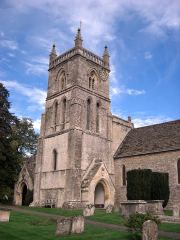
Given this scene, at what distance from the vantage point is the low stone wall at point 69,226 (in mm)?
14195

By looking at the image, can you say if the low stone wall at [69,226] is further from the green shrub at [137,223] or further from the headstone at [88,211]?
the headstone at [88,211]

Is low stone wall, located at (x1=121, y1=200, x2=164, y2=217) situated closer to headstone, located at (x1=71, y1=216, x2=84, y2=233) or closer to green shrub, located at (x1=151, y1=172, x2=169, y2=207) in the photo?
green shrub, located at (x1=151, y1=172, x2=169, y2=207)

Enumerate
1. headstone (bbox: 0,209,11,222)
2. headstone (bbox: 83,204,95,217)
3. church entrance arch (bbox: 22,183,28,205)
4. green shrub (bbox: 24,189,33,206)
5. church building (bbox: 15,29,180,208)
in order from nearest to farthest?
headstone (bbox: 0,209,11,222) → headstone (bbox: 83,204,95,217) → church building (bbox: 15,29,180,208) → green shrub (bbox: 24,189,33,206) → church entrance arch (bbox: 22,183,28,205)

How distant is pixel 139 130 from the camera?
3859cm

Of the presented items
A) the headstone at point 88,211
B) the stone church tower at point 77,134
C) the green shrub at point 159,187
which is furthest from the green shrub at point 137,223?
the stone church tower at point 77,134

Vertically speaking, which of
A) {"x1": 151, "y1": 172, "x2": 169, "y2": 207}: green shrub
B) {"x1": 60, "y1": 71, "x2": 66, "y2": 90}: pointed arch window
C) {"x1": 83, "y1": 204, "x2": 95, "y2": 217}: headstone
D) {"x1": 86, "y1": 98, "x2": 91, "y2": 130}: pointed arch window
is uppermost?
{"x1": 60, "y1": 71, "x2": 66, "y2": 90}: pointed arch window

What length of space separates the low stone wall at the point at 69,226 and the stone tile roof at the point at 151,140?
57.6 feet

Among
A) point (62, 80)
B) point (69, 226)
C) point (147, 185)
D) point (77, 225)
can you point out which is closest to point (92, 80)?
point (62, 80)

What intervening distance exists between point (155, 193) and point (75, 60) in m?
16.5

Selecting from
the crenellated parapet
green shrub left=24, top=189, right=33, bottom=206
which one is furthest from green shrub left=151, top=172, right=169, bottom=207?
the crenellated parapet

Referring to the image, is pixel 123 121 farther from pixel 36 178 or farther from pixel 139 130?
pixel 36 178

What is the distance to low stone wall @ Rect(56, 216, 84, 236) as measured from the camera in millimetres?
14195

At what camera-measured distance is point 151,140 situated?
34188 mm

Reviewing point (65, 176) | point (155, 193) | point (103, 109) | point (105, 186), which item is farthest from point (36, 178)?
point (155, 193)
